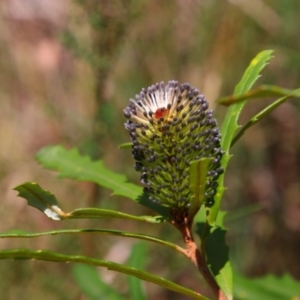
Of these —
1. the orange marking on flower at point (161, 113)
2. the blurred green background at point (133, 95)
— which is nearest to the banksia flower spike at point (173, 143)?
the orange marking on flower at point (161, 113)

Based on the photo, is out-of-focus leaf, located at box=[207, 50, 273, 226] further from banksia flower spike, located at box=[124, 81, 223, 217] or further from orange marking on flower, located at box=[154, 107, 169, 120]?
orange marking on flower, located at box=[154, 107, 169, 120]

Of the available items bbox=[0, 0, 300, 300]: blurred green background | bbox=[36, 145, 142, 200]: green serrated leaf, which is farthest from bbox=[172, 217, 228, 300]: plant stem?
bbox=[0, 0, 300, 300]: blurred green background

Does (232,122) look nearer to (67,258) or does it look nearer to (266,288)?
(67,258)

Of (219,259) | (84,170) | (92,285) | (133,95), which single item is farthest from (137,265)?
(133,95)

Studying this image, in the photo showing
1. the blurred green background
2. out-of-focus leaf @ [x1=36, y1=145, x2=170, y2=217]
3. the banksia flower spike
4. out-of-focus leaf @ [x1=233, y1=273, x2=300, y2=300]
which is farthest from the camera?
the blurred green background

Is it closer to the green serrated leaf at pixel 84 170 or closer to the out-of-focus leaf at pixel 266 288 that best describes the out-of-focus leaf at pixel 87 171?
the green serrated leaf at pixel 84 170

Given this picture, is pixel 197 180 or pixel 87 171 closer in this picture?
pixel 197 180
